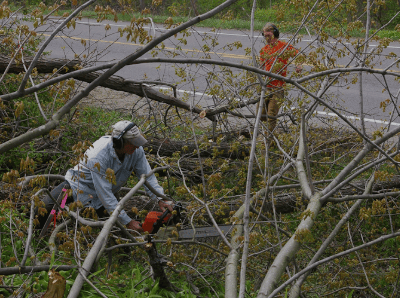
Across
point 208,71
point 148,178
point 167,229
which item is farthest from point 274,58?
point 167,229

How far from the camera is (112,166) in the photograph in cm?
450

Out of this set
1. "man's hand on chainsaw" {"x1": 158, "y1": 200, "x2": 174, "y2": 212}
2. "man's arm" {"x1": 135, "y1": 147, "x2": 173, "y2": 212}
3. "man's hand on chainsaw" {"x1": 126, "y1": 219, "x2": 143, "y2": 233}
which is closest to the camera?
"man's hand on chainsaw" {"x1": 126, "y1": 219, "x2": 143, "y2": 233}

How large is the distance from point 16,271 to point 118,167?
1.70 m

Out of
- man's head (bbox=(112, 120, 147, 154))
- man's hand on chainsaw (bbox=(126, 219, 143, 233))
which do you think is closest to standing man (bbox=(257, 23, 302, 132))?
man's head (bbox=(112, 120, 147, 154))

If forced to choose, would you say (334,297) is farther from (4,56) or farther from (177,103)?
(4,56)

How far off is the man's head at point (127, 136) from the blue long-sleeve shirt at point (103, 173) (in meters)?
0.13

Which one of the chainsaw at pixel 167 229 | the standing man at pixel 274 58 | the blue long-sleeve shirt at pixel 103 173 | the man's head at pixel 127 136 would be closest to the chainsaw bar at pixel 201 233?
the chainsaw at pixel 167 229

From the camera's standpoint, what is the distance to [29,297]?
3.03 m

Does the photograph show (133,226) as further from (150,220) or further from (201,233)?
(201,233)

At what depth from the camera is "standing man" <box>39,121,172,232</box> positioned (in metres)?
4.26

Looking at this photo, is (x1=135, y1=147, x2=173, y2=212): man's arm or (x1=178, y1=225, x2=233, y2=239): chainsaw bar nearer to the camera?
(x1=178, y1=225, x2=233, y2=239): chainsaw bar

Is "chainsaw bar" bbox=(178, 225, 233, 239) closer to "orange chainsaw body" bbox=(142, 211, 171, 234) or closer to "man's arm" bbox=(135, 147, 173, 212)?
"orange chainsaw body" bbox=(142, 211, 171, 234)

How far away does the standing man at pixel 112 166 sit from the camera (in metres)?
4.26

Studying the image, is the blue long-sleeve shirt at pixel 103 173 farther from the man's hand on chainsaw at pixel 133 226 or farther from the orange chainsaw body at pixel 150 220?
the orange chainsaw body at pixel 150 220
